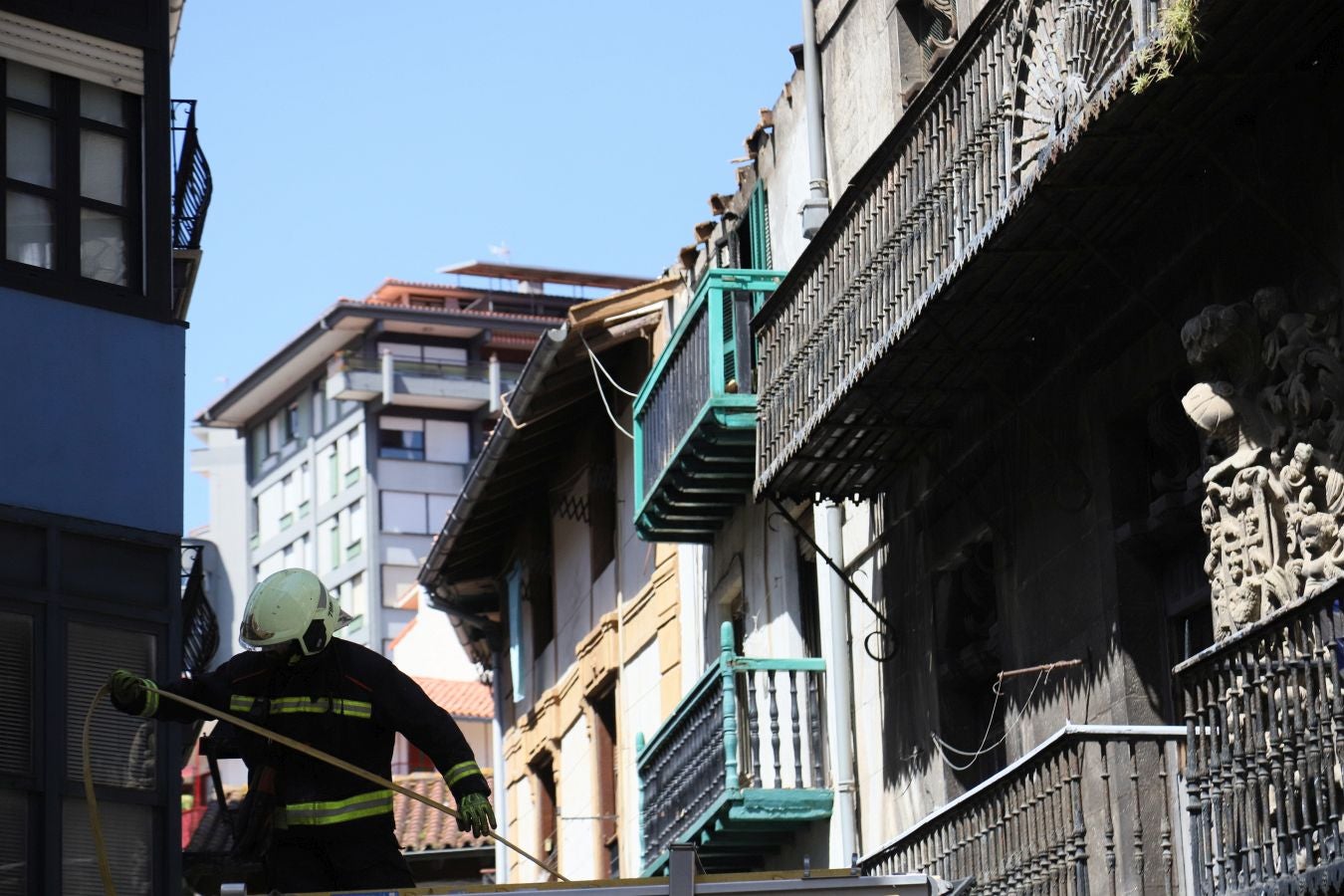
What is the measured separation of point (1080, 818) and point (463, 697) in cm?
4315

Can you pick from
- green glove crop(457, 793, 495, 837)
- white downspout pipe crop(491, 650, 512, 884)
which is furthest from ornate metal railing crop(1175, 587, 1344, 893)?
white downspout pipe crop(491, 650, 512, 884)

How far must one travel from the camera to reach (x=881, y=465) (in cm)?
1855

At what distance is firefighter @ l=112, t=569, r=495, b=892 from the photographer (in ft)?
37.3

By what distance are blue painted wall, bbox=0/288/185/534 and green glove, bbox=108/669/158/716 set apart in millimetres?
4356

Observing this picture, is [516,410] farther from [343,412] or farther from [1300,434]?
[343,412]

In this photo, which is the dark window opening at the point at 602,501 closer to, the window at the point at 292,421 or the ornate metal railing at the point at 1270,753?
the ornate metal railing at the point at 1270,753

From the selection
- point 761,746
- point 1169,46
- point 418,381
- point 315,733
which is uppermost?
point 418,381

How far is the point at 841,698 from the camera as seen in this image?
65.4ft

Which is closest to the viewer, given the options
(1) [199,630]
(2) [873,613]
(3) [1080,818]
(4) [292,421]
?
(3) [1080,818]

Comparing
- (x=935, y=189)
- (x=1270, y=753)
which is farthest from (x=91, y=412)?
(x=1270, y=753)

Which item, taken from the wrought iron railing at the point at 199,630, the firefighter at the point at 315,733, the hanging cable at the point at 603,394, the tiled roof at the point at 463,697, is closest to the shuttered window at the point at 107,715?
the firefighter at the point at 315,733

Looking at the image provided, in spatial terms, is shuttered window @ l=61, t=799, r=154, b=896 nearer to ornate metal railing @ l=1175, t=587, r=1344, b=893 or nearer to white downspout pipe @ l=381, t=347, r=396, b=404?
ornate metal railing @ l=1175, t=587, r=1344, b=893

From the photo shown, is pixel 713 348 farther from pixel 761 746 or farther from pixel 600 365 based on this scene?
pixel 600 365

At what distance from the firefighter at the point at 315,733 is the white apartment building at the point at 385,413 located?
67.1m
